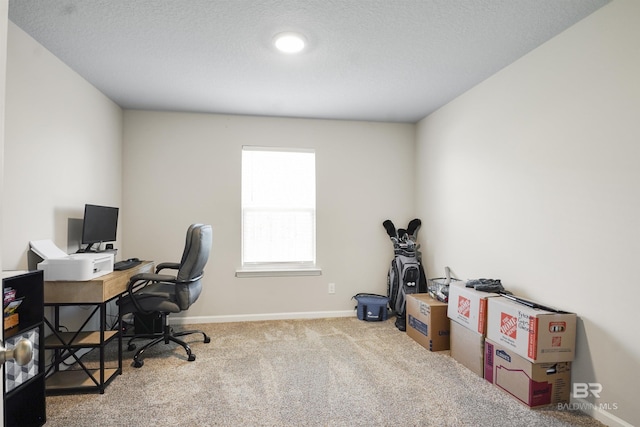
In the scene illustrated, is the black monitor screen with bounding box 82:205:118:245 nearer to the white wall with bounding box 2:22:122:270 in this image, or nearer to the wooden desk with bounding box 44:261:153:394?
the white wall with bounding box 2:22:122:270

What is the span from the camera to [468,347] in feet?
8.91

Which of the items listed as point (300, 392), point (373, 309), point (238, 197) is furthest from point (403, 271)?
point (238, 197)

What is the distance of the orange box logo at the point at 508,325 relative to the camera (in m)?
2.24

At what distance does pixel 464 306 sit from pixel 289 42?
7.86 ft

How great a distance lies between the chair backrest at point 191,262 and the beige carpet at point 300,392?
1.81ft

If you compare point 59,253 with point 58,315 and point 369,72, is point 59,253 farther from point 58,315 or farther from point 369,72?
point 369,72

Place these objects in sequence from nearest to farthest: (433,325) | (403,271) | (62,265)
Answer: (62,265) < (433,325) < (403,271)

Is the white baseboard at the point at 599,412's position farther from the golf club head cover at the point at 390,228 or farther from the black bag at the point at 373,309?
the golf club head cover at the point at 390,228

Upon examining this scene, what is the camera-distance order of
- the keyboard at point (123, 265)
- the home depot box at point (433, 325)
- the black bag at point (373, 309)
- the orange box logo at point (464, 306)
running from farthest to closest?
the black bag at point (373, 309) → the home depot box at point (433, 325) → the keyboard at point (123, 265) → the orange box logo at point (464, 306)

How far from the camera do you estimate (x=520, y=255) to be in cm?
260

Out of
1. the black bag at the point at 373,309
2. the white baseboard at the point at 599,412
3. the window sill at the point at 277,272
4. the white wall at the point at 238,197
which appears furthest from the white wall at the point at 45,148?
the white baseboard at the point at 599,412

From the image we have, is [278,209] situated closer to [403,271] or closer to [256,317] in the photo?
[256,317]

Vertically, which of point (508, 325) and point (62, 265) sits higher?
point (62, 265)

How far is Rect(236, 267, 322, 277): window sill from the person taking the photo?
394 cm
